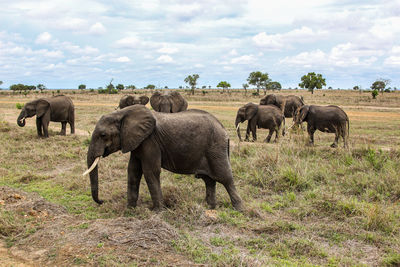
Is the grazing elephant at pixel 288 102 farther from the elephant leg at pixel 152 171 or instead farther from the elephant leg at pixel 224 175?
the elephant leg at pixel 152 171

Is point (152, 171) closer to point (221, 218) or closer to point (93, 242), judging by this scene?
point (221, 218)

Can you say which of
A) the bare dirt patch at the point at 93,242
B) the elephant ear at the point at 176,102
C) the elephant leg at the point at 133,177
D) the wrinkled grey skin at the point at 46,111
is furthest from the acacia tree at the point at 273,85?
the bare dirt patch at the point at 93,242

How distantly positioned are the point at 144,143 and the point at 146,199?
1.70 metres

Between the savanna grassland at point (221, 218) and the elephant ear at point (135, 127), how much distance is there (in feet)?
4.07

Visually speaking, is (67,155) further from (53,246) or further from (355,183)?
(355,183)

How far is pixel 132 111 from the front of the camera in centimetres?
622

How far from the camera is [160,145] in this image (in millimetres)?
6332

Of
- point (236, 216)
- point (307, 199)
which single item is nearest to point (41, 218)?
point (236, 216)

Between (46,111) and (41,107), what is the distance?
0.82ft

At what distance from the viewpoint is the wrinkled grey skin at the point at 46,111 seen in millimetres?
14656

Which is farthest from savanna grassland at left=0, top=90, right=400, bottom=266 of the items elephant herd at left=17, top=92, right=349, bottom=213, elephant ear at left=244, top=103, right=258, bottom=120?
elephant ear at left=244, top=103, right=258, bottom=120

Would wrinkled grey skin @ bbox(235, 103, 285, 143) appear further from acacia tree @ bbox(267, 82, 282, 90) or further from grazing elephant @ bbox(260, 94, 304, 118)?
acacia tree @ bbox(267, 82, 282, 90)

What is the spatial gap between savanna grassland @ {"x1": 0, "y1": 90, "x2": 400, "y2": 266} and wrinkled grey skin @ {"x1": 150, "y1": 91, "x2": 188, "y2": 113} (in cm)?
398

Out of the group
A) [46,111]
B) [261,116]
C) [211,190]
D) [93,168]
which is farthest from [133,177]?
[261,116]
